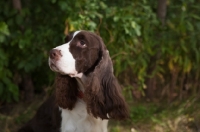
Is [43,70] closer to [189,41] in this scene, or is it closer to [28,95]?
[28,95]

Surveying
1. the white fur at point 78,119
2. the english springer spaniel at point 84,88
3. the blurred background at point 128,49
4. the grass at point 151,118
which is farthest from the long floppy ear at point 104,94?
the grass at point 151,118

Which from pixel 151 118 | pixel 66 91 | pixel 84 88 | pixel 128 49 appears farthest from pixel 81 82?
pixel 151 118

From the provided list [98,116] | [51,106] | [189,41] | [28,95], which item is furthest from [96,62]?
[28,95]

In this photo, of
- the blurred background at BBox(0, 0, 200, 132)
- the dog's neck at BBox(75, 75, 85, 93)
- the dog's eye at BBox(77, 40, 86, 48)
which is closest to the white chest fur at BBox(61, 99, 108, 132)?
the dog's neck at BBox(75, 75, 85, 93)

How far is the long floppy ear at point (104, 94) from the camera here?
3545 mm

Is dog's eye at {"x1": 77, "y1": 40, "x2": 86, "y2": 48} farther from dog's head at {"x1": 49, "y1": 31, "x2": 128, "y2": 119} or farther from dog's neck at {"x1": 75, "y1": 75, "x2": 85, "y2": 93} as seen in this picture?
dog's neck at {"x1": 75, "y1": 75, "x2": 85, "y2": 93}

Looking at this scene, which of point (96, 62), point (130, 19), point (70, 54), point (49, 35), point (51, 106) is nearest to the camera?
point (70, 54)

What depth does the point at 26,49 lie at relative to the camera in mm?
4828

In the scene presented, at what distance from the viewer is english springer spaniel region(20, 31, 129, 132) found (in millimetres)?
3404

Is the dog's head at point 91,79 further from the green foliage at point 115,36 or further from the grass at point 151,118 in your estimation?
the grass at point 151,118

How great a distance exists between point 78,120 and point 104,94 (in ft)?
1.12

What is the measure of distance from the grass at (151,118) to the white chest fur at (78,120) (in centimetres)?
96

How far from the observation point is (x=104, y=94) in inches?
143

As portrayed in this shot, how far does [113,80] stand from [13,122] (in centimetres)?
183
